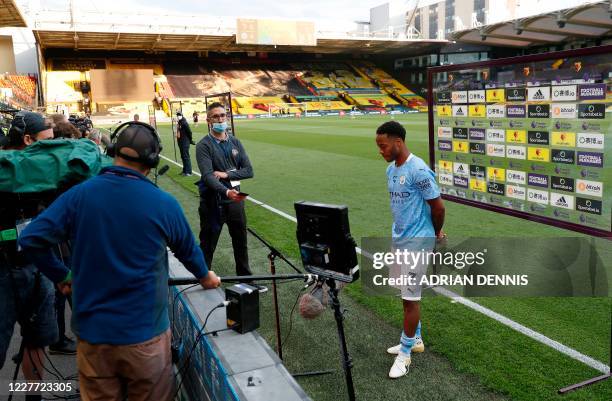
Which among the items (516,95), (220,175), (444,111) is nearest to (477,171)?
(444,111)

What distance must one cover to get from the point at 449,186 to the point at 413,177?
1879 mm

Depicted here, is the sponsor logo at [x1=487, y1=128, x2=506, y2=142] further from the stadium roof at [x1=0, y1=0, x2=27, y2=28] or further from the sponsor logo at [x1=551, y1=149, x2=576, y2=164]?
the stadium roof at [x1=0, y1=0, x2=27, y2=28]

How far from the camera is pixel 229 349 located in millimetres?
2965

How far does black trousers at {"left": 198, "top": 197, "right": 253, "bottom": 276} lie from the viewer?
5668 millimetres

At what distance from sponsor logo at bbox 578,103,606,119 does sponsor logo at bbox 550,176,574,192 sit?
0.53m

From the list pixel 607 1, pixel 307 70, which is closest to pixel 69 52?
pixel 307 70

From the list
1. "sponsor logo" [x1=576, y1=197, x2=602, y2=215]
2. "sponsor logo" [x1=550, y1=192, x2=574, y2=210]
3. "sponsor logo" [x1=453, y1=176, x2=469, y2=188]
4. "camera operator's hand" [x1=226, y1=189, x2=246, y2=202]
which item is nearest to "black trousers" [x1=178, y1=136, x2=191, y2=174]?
"camera operator's hand" [x1=226, y1=189, x2=246, y2=202]

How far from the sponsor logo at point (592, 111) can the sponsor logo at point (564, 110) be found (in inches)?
2.1

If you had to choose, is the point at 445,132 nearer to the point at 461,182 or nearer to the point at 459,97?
the point at 459,97

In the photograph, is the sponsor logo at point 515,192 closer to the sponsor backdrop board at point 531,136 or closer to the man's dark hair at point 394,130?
the sponsor backdrop board at point 531,136

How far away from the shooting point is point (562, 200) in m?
4.14

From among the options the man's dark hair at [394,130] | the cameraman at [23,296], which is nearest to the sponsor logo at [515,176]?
the man's dark hair at [394,130]

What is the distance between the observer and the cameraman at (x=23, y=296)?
10.6 ft

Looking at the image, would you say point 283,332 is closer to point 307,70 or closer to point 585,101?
point 585,101
